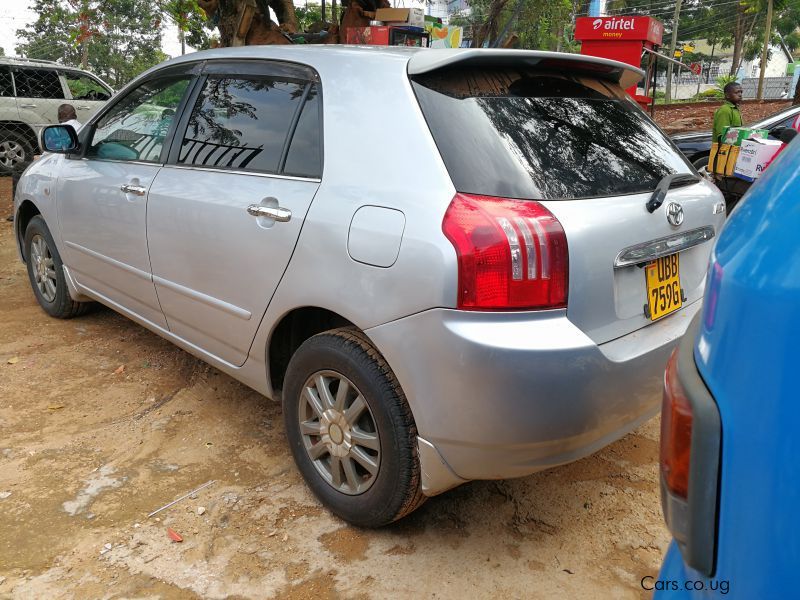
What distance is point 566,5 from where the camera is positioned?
23.4 metres

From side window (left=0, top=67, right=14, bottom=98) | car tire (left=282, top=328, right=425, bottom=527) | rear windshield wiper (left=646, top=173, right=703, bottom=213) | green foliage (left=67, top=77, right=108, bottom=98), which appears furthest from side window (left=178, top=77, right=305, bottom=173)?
green foliage (left=67, top=77, right=108, bottom=98)

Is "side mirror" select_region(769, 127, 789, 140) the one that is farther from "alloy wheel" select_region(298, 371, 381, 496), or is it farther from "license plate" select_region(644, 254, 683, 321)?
"alloy wheel" select_region(298, 371, 381, 496)

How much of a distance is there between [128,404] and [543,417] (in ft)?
7.88

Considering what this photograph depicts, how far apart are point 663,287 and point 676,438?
4.24 ft

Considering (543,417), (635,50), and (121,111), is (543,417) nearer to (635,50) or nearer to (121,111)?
(121,111)

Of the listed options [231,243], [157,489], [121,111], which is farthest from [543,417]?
[121,111]

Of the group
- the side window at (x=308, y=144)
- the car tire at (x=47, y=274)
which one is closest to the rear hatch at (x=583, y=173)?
the side window at (x=308, y=144)

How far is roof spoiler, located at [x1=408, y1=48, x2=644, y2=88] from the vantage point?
220 centimetres

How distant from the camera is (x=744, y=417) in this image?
3.00 feet

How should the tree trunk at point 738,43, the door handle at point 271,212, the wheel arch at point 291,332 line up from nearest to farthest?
the door handle at point 271,212 < the wheel arch at point 291,332 < the tree trunk at point 738,43

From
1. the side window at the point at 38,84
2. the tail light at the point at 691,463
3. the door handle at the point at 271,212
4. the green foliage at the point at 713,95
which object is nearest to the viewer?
the tail light at the point at 691,463

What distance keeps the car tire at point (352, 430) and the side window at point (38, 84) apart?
11.3 meters

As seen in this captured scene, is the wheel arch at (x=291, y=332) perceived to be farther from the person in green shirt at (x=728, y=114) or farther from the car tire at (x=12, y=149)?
the car tire at (x=12, y=149)

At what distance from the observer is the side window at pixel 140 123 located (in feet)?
10.7
